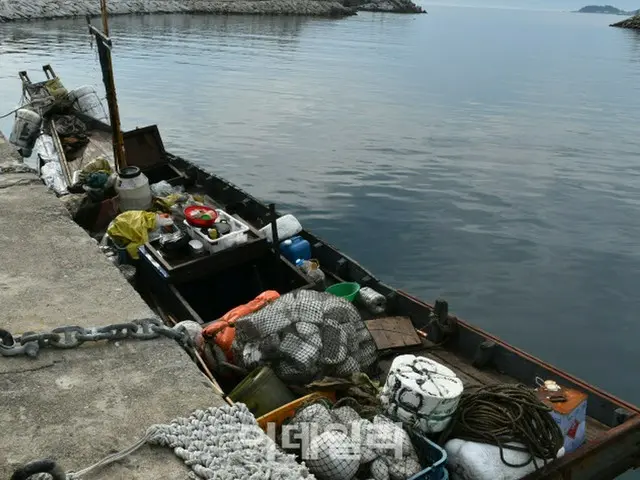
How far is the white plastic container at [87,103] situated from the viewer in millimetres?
18469

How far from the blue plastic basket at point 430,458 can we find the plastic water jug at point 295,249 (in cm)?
456

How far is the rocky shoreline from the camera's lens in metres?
66.2

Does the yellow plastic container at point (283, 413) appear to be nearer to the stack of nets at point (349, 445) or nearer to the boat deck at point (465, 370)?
the stack of nets at point (349, 445)

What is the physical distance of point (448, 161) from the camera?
21172 millimetres

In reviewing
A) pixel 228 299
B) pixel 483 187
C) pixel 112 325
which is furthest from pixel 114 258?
pixel 483 187

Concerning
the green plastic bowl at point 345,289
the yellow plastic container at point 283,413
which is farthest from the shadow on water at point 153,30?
the yellow plastic container at point 283,413

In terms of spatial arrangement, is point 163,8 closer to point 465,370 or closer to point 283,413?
point 465,370

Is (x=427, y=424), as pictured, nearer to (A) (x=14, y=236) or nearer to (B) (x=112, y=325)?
(B) (x=112, y=325)

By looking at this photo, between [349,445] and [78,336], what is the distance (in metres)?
2.35

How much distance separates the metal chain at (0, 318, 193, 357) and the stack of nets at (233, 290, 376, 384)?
941mm

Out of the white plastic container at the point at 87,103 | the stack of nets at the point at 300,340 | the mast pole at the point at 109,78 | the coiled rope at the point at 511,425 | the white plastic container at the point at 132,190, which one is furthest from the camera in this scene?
the white plastic container at the point at 87,103

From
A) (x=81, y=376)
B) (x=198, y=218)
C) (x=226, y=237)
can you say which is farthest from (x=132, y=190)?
(x=81, y=376)

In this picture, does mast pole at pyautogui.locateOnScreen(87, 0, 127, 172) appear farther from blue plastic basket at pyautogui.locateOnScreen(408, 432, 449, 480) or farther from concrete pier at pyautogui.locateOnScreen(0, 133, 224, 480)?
blue plastic basket at pyautogui.locateOnScreen(408, 432, 449, 480)

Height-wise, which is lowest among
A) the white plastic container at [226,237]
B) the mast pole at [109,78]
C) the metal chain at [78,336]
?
the white plastic container at [226,237]
